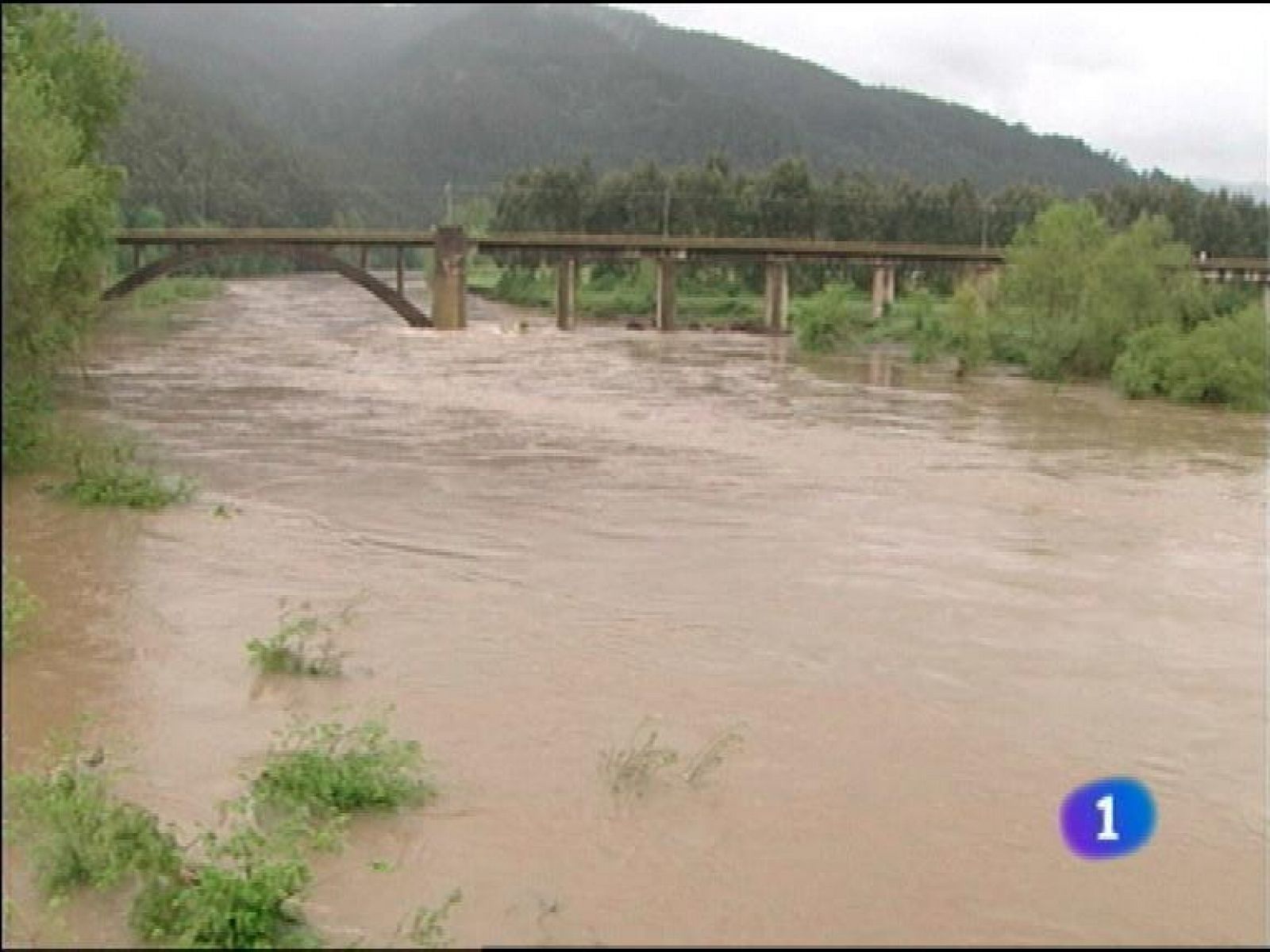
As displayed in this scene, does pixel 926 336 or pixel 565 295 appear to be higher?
pixel 565 295

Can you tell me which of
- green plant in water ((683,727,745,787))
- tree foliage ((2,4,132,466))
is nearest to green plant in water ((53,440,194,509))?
tree foliage ((2,4,132,466))

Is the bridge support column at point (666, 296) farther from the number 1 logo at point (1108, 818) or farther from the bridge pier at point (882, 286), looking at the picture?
the number 1 logo at point (1108, 818)

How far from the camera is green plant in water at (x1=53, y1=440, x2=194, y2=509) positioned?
18797mm

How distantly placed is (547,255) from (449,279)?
14401 mm

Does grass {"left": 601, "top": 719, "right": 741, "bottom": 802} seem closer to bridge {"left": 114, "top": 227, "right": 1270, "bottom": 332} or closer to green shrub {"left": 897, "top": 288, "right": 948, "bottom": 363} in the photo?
green shrub {"left": 897, "top": 288, "right": 948, "bottom": 363}

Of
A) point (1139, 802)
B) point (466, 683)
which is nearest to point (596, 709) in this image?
point (466, 683)

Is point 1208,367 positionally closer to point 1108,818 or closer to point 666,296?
point 1108,818

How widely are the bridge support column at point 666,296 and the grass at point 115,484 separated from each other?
5503 cm

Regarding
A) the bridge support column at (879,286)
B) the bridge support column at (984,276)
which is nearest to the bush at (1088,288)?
the bridge support column at (984,276)

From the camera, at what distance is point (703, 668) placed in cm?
1320

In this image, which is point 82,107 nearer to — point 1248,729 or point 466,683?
point 466,683

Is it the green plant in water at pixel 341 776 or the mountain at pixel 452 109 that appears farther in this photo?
the mountain at pixel 452 109

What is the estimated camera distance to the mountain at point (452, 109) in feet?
48.5

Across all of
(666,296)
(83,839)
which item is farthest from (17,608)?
(666,296)
